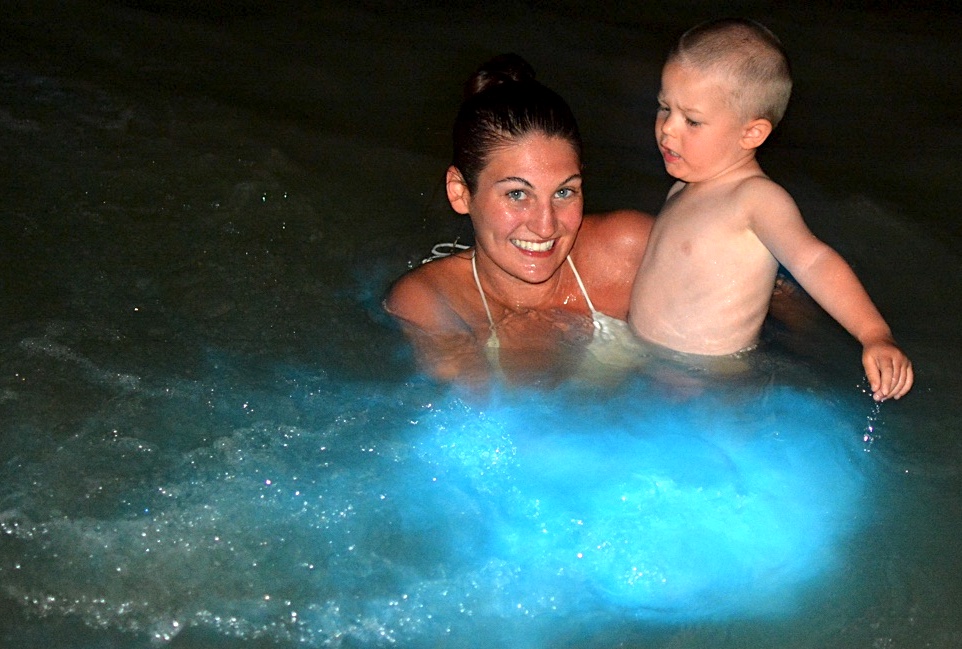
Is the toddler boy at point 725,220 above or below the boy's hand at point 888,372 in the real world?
above

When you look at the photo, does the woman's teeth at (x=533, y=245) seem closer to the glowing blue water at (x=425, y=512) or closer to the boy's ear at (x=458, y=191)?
the boy's ear at (x=458, y=191)

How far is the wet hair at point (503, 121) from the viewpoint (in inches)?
130

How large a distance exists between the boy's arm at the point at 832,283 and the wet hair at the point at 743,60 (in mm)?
254

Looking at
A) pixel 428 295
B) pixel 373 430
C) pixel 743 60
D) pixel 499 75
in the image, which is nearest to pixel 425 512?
pixel 373 430

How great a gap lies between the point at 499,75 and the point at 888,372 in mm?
1588

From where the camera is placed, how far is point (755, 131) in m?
3.26

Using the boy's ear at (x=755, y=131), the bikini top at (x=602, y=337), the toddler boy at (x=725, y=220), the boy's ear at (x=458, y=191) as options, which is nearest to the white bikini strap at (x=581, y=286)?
the bikini top at (x=602, y=337)

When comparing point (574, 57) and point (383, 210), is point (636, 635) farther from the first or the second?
point (574, 57)

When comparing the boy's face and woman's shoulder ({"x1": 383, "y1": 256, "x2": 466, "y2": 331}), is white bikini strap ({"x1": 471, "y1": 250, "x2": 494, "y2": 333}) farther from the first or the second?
the boy's face

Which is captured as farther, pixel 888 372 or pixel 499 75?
pixel 499 75

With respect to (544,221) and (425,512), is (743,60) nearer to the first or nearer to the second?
(544,221)

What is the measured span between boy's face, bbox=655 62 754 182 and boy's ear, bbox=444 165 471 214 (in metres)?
0.63

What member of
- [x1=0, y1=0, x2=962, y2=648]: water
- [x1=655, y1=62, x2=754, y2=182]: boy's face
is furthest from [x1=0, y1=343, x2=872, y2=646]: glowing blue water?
[x1=655, y1=62, x2=754, y2=182]: boy's face

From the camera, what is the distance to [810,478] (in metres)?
3.25
